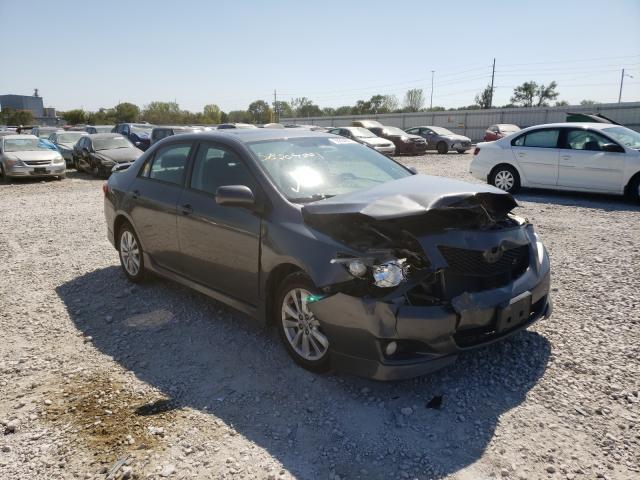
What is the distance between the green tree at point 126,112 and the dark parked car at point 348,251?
7951 centimetres

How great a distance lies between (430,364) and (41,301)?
422 centimetres

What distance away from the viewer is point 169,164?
4891mm

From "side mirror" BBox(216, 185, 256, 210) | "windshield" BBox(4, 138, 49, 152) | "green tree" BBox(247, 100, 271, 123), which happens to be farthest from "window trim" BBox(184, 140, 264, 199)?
"green tree" BBox(247, 100, 271, 123)

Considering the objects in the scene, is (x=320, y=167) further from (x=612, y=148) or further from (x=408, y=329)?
(x=612, y=148)

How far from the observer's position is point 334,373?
3.46 m

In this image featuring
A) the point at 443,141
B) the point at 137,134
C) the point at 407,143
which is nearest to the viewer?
the point at 407,143

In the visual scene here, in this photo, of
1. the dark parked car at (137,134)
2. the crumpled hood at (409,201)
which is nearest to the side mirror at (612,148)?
the crumpled hood at (409,201)

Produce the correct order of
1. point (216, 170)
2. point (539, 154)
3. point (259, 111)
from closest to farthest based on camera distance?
1. point (216, 170)
2. point (539, 154)
3. point (259, 111)

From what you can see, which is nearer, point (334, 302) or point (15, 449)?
point (15, 449)

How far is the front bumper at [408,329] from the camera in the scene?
2910 mm

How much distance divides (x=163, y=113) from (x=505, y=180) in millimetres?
82279

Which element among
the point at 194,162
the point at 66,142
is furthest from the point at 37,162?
the point at 194,162

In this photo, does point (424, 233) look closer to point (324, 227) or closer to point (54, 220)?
point (324, 227)

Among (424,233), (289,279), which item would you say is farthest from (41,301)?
(424,233)
